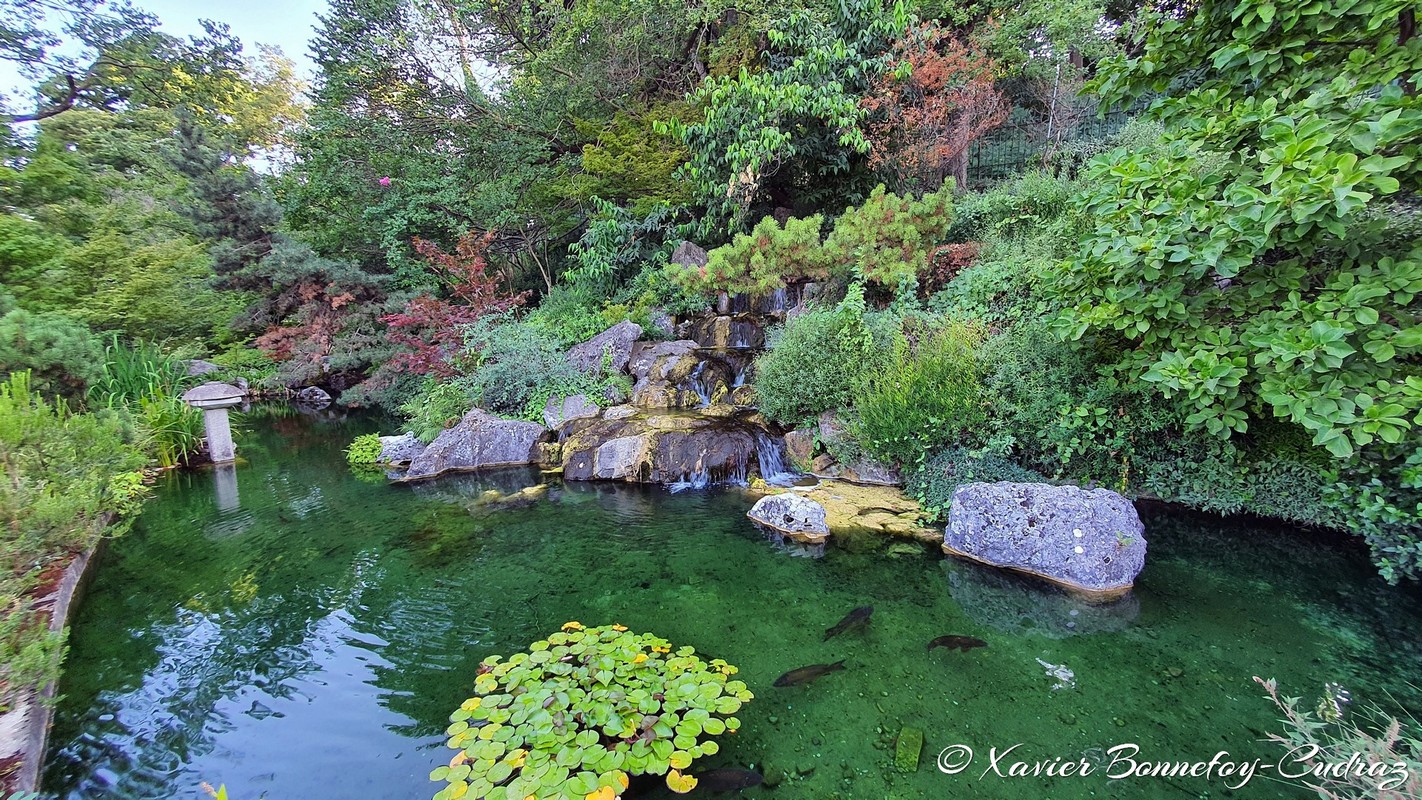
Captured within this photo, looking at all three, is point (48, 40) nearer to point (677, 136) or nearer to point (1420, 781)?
point (677, 136)

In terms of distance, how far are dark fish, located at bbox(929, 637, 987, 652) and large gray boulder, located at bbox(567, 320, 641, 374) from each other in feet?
23.0

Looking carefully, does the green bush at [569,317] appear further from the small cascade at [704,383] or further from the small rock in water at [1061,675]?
the small rock in water at [1061,675]

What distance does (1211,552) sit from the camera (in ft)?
15.2

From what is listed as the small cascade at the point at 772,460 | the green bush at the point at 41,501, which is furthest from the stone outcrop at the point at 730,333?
the green bush at the point at 41,501

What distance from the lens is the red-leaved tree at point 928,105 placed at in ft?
31.0

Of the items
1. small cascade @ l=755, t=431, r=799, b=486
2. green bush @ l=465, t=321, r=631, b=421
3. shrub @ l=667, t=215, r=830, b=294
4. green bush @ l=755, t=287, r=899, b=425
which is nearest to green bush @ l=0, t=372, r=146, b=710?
green bush @ l=465, t=321, r=631, b=421

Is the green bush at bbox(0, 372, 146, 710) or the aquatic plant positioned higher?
the green bush at bbox(0, 372, 146, 710)

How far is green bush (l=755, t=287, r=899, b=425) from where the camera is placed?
658cm

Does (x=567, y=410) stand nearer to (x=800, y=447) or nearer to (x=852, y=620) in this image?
(x=800, y=447)

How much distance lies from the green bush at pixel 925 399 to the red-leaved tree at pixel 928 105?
5561mm

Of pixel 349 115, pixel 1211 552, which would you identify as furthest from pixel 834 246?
pixel 349 115

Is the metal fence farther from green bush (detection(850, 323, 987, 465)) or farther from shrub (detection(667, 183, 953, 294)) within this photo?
green bush (detection(850, 323, 987, 465))

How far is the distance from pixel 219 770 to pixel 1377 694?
603cm

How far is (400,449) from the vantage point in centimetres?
839
